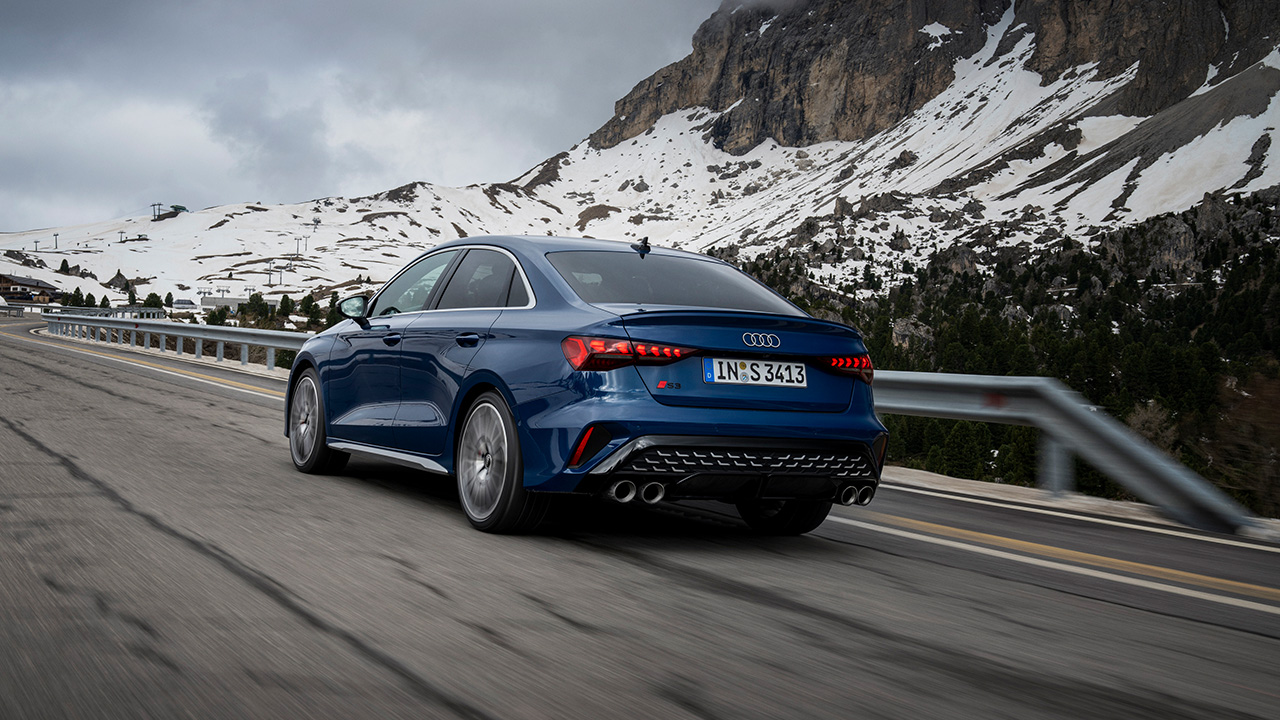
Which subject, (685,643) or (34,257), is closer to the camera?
(685,643)

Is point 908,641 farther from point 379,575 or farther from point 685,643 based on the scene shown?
point 379,575

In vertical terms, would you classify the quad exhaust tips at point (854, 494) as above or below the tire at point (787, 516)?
above

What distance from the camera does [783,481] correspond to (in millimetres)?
4672

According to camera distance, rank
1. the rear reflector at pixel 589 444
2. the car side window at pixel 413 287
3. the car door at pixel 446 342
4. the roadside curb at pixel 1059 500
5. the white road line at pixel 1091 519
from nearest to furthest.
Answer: the rear reflector at pixel 589 444, the car door at pixel 446 342, the white road line at pixel 1091 519, the car side window at pixel 413 287, the roadside curb at pixel 1059 500

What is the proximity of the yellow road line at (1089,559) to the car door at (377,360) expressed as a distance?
277cm

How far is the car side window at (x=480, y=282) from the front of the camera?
5.44m

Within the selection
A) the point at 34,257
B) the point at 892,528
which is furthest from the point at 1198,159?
the point at 892,528

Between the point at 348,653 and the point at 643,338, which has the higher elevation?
the point at 643,338

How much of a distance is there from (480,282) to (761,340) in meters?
1.69

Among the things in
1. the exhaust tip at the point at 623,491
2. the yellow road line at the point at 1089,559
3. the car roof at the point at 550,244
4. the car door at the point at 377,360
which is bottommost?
the yellow road line at the point at 1089,559

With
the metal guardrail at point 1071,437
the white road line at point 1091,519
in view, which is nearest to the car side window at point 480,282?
the metal guardrail at point 1071,437

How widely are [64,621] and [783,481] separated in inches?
107

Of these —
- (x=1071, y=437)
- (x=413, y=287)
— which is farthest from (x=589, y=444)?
(x=1071, y=437)

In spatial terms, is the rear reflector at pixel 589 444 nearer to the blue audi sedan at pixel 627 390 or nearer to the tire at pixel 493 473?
the blue audi sedan at pixel 627 390
